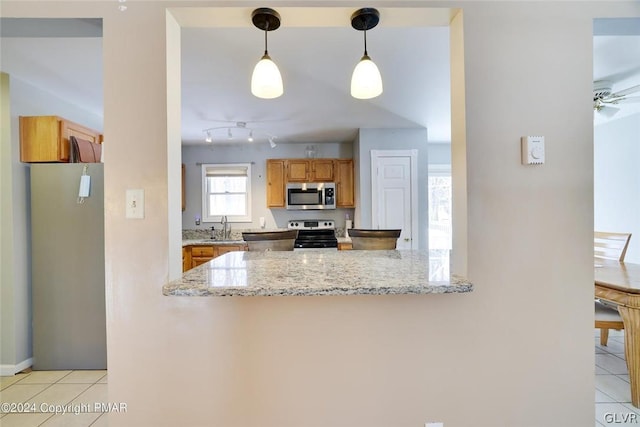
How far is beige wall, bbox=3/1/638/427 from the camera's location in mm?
1132

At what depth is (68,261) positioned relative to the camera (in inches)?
88.3

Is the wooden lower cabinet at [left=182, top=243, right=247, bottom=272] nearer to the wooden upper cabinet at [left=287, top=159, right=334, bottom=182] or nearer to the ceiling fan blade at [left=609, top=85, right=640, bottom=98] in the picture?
the wooden upper cabinet at [left=287, top=159, right=334, bottom=182]

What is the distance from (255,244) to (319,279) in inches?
38.4

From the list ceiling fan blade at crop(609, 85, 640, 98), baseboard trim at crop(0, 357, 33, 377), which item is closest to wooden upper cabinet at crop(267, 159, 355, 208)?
ceiling fan blade at crop(609, 85, 640, 98)

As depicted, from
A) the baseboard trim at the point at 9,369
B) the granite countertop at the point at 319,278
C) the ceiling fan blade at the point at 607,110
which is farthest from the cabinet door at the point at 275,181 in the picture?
the ceiling fan blade at the point at 607,110

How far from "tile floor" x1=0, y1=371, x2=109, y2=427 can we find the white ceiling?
2234 millimetres

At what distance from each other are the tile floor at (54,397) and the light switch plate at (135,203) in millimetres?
1418

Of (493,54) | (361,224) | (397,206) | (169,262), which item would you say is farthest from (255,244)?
(397,206)

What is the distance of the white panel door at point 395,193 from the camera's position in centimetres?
378

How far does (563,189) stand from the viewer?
114 cm

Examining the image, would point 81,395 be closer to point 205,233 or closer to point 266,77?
point 266,77

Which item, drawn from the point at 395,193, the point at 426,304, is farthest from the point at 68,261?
the point at 395,193

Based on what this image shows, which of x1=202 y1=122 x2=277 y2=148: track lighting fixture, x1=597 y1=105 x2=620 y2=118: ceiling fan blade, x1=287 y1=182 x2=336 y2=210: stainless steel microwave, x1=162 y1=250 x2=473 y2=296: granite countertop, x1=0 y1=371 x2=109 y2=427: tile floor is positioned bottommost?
x1=0 y1=371 x2=109 y2=427: tile floor

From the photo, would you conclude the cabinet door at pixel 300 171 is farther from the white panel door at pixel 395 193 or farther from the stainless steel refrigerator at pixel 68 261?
the stainless steel refrigerator at pixel 68 261
